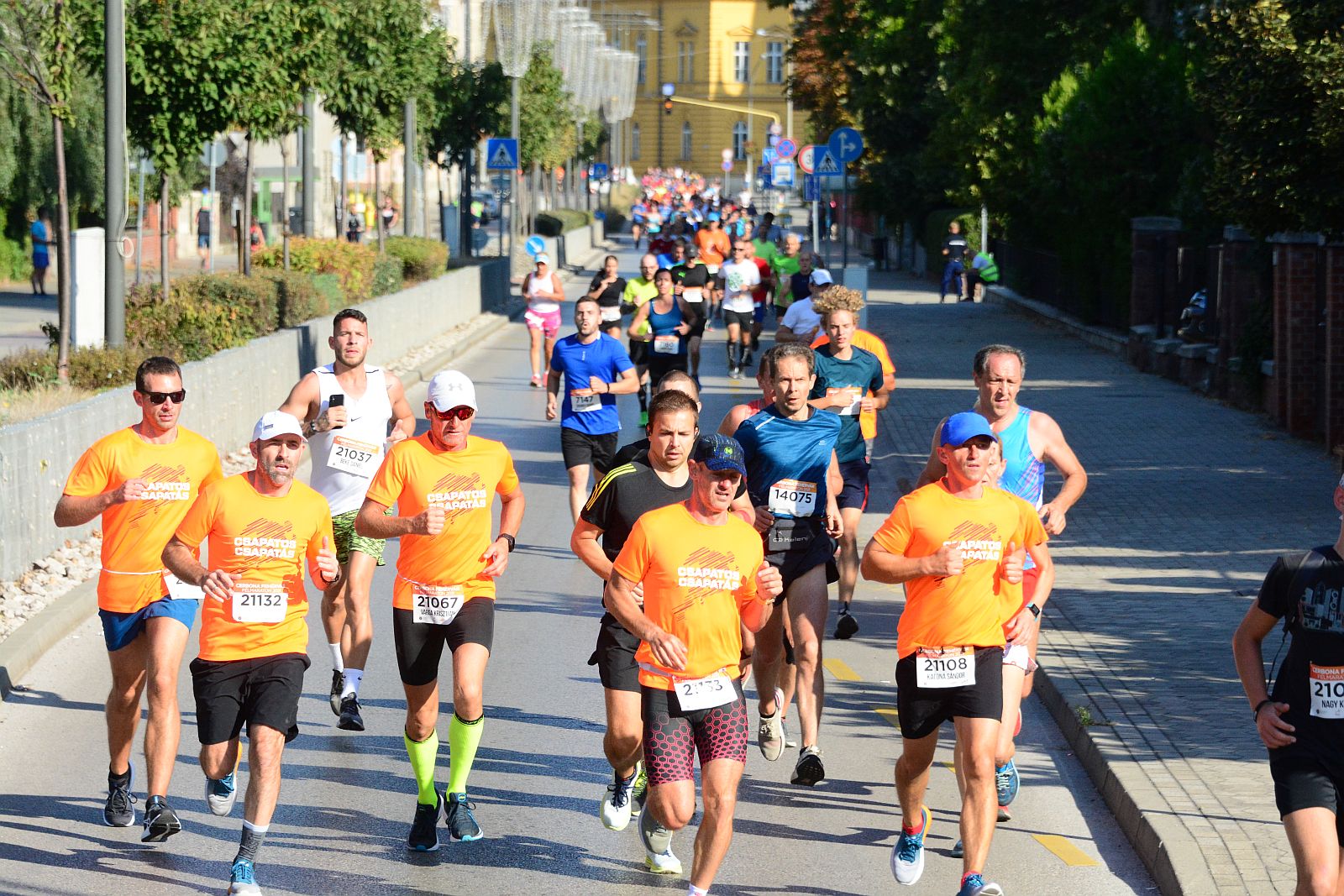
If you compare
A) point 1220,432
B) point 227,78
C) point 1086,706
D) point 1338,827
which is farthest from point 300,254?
point 1338,827

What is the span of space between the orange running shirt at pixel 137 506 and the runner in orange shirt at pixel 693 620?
2006mm

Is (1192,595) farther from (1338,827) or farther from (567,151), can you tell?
(567,151)

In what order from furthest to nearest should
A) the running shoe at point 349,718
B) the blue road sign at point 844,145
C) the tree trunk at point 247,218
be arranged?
the blue road sign at point 844,145 < the tree trunk at point 247,218 < the running shoe at point 349,718

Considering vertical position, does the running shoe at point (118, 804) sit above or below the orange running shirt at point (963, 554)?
below

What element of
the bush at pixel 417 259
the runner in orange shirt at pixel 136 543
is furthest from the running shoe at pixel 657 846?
the bush at pixel 417 259

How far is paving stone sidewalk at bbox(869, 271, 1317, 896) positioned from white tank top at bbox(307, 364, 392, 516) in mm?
3507

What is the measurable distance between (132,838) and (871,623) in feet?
18.1

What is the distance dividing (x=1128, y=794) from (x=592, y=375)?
6.30 metres

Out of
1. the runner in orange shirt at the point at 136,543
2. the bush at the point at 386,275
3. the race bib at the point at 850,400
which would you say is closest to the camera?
the runner in orange shirt at the point at 136,543

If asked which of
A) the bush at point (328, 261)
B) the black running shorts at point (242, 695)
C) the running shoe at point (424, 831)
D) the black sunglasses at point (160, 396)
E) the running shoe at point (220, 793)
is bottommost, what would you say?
the running shoe at point (424, 831)

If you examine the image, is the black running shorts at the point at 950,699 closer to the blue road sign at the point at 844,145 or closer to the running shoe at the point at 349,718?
the running shoe at the point at 349,718

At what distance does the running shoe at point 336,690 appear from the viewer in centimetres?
926

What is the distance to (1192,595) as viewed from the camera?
11.9 metres

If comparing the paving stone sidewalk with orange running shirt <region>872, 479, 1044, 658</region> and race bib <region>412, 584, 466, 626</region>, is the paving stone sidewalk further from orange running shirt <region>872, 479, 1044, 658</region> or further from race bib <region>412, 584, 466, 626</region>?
race bib <region>412, 584, 466, 626</region>
